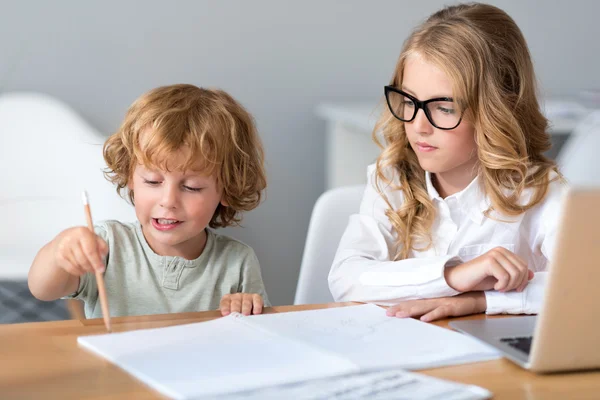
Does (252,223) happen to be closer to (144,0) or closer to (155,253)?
(144,0)

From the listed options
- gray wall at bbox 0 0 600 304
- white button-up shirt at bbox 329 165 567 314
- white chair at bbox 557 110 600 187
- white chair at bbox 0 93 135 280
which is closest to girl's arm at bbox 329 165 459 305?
white button-up shirt at bbox 329 165 567 314

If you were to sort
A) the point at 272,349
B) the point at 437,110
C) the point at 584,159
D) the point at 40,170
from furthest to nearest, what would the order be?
the point at 40,170 < the point at 584,159 < the point at 437,110 < the point at 272,349

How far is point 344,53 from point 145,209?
1.57m

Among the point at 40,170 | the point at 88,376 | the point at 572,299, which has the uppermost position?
the point at 572,299

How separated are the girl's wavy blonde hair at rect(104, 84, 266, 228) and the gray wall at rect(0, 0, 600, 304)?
3.62ft

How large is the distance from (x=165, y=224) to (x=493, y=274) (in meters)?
0.52

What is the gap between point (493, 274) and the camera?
3.65 ft

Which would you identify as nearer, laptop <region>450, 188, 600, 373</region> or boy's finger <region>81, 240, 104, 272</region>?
laptop <region>450, 188, 600, 373</region>

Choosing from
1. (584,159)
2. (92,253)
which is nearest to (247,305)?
(92,253)

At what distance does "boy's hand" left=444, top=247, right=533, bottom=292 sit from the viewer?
1113 millimetres

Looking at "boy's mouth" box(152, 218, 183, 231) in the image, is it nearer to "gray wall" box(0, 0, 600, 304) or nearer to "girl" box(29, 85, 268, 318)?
"girl" box(29, 85, 268, 318)

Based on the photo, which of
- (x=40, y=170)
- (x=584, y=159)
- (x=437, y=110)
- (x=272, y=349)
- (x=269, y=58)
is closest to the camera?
(x=272, y=349)

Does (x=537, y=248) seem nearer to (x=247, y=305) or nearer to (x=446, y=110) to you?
(x=446, y=110)

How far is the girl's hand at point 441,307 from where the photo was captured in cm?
104
